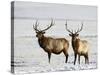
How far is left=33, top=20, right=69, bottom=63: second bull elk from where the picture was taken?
6.75 feet

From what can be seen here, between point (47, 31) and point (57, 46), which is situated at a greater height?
point (47, 31)

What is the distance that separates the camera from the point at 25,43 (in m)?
2.01

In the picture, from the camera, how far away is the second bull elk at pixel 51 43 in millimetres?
2057

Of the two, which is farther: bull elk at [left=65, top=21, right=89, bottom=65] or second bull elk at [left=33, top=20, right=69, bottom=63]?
bull elk at [left=65, top=21, right=89, bottom=65]

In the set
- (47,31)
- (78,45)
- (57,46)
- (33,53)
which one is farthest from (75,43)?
(33,53)

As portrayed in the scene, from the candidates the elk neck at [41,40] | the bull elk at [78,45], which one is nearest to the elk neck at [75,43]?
the bull elk at [78,45]

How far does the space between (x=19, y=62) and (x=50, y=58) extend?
24cm

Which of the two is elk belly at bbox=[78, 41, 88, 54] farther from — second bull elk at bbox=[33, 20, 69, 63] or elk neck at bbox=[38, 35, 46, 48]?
elk neck at bbox=[38, 35, 46, 48]

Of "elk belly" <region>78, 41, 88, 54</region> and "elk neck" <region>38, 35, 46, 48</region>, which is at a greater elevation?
"elk neck" <region>38, 35, 46, 48</region>

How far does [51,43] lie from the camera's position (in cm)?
210

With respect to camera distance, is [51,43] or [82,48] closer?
[51,43]

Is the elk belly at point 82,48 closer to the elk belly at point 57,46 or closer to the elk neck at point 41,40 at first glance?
the elk belly at point 57,46

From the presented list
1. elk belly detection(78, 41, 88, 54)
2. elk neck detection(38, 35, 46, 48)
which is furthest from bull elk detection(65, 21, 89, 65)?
elk neck detection(38, 35, 46, 48)

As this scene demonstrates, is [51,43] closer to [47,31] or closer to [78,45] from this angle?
[47,31]
